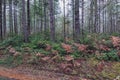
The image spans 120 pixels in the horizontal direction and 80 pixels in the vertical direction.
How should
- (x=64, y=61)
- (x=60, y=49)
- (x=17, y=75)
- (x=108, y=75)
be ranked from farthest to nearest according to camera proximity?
(x=60, y=49) < (x=64, y=61) < (x=17, y=75) < (x=108, y=75)

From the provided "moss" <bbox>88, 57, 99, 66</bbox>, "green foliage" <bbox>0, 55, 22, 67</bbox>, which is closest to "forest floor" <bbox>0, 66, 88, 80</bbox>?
"green foliage" <bbox>0, 55, 22, 67</bbox>

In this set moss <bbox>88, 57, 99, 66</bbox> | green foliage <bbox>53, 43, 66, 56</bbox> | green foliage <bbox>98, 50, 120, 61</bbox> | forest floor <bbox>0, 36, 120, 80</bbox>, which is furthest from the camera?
green foliage <bbox>53, 43, 66, 56</bbox>

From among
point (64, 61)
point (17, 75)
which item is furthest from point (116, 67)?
point (17, 75)

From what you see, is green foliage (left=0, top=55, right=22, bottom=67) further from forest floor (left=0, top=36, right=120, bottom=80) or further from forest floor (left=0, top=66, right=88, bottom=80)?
forest floor (left=0, top=66, right=88, bottom=80)

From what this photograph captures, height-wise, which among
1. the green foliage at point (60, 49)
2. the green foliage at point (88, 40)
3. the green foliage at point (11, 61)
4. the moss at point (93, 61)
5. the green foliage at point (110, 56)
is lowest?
the green foliage at point (11, 61)

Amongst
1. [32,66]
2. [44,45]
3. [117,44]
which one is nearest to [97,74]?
[117,44]

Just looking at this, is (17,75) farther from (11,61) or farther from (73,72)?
(73,72)

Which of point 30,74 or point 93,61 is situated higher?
point 93,61

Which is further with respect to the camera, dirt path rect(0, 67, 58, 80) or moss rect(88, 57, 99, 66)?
moss rect(88, 57, 99, 66)

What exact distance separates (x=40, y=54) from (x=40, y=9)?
20.1m

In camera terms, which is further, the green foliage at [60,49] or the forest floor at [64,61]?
the green foliage at [60,49]

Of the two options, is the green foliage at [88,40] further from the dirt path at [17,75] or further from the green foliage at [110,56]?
the dirt path at [17,75]

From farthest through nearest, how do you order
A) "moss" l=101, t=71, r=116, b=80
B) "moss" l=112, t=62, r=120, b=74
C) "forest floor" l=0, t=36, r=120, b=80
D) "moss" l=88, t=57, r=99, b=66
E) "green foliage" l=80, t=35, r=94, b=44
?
"green foliage" l=80, t=35, r=94, b=44, "moss" l=88, t=57, r=99, b=66, "moss" l=112, t=62, r=120, b=74, "forest floor" l=0, t=36, r=120, b=80, "moss" l=101, t=71, r=116, b=80

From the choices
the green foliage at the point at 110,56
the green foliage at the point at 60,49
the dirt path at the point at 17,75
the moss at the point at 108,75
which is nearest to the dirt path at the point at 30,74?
the dirt path at the point at 17,75
